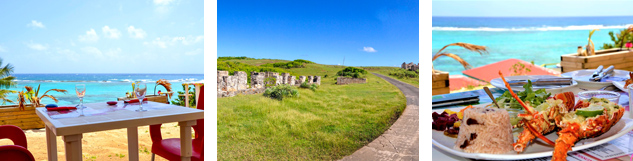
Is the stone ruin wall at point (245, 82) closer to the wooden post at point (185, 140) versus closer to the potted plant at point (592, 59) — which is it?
the potted plant at point (592, 59)

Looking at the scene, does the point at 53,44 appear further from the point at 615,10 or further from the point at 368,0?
the point at 615,10

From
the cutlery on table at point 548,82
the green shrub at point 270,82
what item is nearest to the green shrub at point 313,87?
the green shrub at point 270,82

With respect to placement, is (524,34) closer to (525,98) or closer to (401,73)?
(401,73)

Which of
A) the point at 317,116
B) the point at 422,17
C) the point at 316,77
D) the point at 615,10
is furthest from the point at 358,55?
the point at 615,10

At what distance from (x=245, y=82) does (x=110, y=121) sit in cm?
631

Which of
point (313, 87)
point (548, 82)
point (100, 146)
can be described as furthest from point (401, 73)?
point (548, 82)

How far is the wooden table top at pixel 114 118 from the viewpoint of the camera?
1.07m

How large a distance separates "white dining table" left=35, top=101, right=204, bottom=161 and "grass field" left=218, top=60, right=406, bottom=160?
20.0ft

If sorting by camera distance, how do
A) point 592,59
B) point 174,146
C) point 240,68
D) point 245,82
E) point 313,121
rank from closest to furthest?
point 174,146 < point 592,59 < point 240,68 < point 245,82 < point 313,121

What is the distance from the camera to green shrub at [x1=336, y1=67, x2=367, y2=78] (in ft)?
25.5

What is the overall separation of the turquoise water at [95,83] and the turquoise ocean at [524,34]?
8323 millimetres

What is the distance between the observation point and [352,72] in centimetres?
780

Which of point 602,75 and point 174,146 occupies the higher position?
point 602,75

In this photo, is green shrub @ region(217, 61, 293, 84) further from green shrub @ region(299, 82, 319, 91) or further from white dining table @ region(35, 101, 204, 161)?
white dining table @ region(35, 101, 204, 161)
